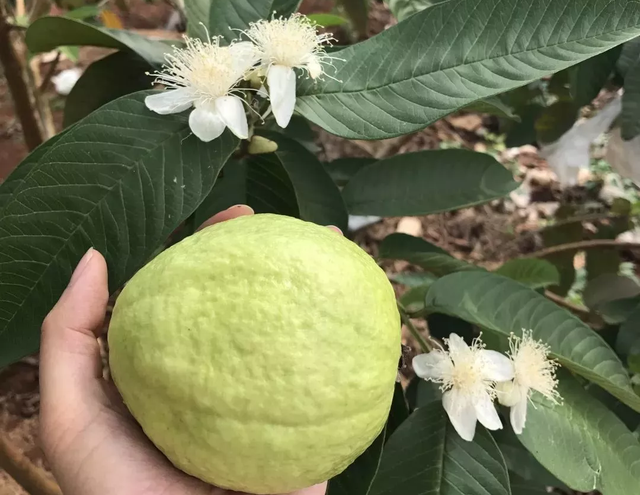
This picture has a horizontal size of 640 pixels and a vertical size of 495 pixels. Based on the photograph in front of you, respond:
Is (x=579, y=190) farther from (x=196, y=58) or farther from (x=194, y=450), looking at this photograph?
(x=194, y=450)

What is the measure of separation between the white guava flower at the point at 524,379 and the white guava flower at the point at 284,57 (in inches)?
17.2

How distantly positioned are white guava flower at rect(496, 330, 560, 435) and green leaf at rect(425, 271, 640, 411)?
0.03m

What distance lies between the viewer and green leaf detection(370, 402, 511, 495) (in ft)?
2.73

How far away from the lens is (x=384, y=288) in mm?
690

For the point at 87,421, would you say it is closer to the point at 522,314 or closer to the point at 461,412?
the point at 461,412

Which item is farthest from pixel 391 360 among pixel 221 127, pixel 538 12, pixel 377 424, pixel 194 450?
pixel 538 12

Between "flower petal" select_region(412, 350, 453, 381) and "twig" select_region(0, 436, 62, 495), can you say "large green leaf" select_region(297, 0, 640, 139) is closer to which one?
"flower petal" select_region(412, 350, 453, 381)

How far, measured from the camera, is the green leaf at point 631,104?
3.38ft

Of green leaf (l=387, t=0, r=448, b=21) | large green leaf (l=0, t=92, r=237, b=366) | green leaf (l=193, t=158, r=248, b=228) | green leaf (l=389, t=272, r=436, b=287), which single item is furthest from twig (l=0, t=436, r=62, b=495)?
green leaf (l=387, t=0, r=448, b=21)

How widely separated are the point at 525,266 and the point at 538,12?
1.91 ft

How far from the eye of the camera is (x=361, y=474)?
860 millimetres

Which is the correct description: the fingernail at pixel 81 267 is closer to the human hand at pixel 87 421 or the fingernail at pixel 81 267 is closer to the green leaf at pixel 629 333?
the human hand at pixel 87 421

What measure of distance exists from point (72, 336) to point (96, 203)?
0.16m

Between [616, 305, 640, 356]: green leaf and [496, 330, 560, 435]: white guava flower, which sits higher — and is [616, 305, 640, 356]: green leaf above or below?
below
